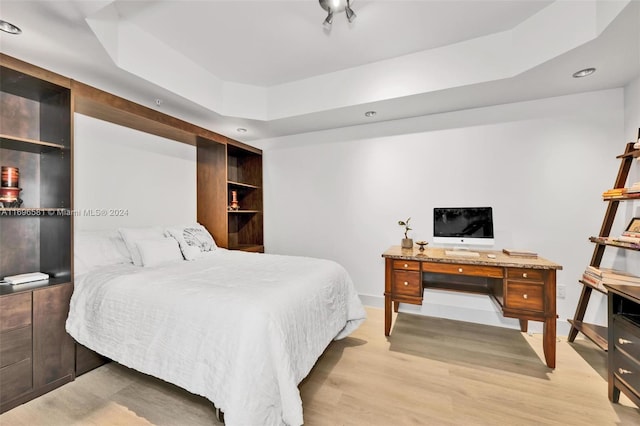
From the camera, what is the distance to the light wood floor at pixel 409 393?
60.7 inches

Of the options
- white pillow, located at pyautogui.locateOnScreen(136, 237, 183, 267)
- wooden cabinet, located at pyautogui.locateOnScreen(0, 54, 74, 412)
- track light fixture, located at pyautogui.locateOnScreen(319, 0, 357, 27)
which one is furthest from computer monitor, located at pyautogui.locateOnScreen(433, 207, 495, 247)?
wooden cabinet, located at pyautogui.locateOnScreen(0, 54, 74, 412)

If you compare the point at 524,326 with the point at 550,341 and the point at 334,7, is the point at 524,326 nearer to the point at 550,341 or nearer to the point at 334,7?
the point at 550,341

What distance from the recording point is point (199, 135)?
3.02m

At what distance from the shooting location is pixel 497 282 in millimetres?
2418

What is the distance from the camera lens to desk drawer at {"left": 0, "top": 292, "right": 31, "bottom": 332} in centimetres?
160

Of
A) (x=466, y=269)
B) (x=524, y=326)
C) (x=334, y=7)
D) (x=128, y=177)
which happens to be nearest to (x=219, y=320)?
(x=466, y=269)

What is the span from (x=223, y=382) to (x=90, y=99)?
232cm

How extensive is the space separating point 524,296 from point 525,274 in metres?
0.18

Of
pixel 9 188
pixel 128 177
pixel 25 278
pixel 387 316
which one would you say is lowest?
pixel 387 316

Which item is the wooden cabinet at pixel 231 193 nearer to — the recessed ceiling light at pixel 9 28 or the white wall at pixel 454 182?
the white wall at pixel 454 182

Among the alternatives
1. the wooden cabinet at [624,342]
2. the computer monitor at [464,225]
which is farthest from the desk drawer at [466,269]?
the wooden cabinet at [624,342]

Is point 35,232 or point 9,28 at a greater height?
point 9,28

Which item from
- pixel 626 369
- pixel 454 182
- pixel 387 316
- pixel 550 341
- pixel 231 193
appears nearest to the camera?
pixel 626 369

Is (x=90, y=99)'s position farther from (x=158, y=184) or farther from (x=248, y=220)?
(x=248, y=220)
